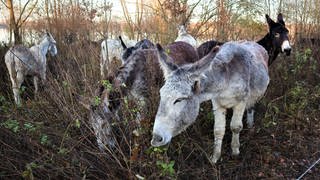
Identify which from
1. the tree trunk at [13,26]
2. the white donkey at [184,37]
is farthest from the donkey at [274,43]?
the tree trunk at [13,26]

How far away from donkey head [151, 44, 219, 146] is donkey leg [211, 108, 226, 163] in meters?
0.65

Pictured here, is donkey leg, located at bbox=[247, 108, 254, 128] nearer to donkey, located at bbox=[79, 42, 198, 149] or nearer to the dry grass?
the dry grass

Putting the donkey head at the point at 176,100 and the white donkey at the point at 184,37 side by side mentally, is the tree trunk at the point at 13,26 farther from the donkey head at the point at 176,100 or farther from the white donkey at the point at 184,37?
the donkey head at the point at 176,100

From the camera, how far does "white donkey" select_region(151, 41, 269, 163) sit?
2826 millimetres

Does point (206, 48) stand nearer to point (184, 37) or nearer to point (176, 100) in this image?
point (184, 37)

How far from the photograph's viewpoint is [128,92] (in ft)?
12.4

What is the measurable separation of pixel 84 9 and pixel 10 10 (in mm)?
2666

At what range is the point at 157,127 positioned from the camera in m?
2.79

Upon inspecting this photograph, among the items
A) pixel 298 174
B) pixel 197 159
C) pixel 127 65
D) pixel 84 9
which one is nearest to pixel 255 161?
pixel 298 174

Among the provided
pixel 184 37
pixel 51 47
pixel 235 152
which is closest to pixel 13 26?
pixel 51 47

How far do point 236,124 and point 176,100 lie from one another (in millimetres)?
1219

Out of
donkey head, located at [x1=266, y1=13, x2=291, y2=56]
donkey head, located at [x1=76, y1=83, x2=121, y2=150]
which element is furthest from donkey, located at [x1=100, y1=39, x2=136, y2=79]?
donkey head, located at [x1=266, y1=13, x2=291, y2=56]

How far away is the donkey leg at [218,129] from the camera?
141 inches

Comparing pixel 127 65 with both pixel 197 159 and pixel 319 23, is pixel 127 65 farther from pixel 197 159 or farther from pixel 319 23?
pixel 319 23
